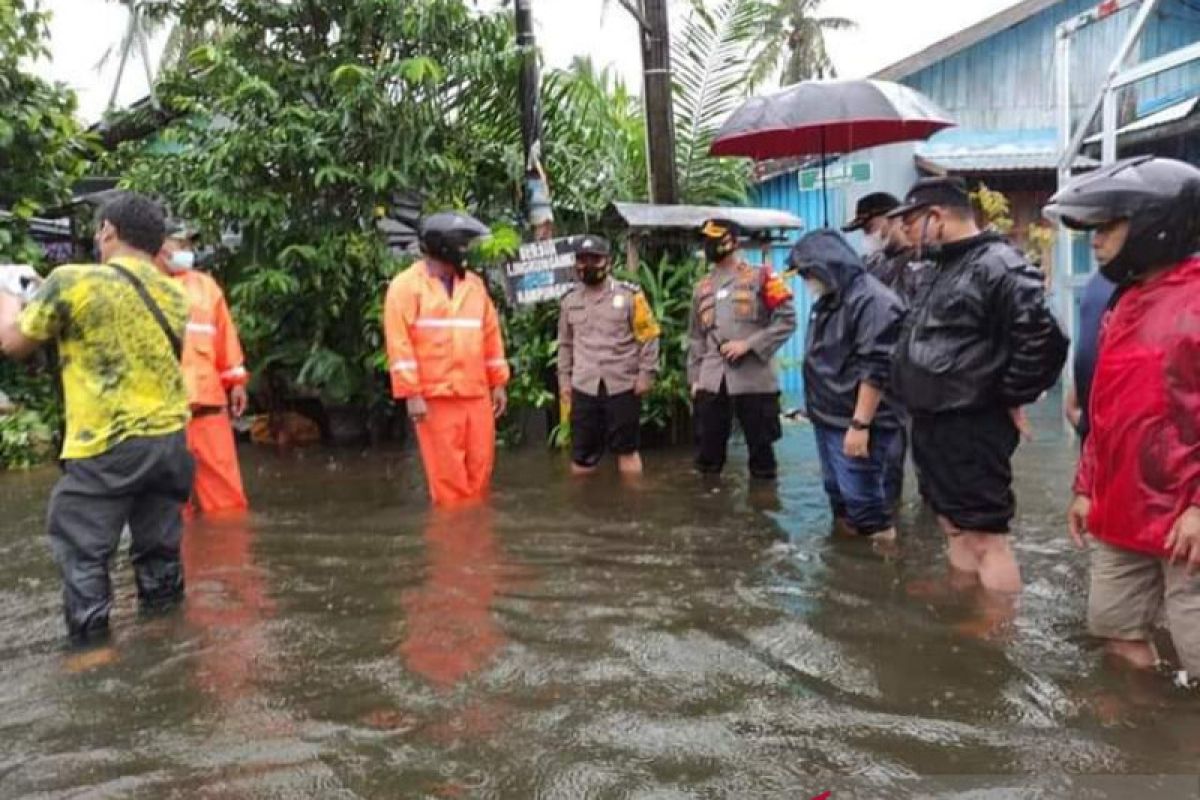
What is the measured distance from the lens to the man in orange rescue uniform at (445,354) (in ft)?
19.2

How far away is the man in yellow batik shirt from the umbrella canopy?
10.8 ft

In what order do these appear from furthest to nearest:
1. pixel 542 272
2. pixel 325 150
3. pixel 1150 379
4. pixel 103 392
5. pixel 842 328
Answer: pixel 325 150
pixel 542 272
pixel 842 328
pixel 103 392
pixel 1150 379

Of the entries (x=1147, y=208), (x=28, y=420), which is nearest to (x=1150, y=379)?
(x=1147, y=208)

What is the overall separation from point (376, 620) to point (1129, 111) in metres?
11.1

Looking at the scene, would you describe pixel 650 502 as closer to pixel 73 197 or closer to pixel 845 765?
pixel 845 765

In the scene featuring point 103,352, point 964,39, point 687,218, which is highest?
point 964,39

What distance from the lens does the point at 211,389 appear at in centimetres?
585

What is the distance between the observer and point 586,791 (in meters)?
2.57

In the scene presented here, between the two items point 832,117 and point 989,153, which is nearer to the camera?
point 832,117

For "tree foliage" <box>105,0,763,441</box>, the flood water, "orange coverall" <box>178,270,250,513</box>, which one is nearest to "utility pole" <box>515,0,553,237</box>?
"tree foliage" <box>105,0,763,441</box>

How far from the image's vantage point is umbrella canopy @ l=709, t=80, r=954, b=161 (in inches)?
225

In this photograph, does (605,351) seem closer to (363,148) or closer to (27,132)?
(363,148)

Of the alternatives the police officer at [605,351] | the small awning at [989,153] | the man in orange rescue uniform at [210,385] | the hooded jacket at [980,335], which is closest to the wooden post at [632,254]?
the police officer at [605,351]

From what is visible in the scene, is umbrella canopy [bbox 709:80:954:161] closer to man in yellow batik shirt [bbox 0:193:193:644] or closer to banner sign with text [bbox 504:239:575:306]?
banner sign with text [bbox 504:239:575:306]
